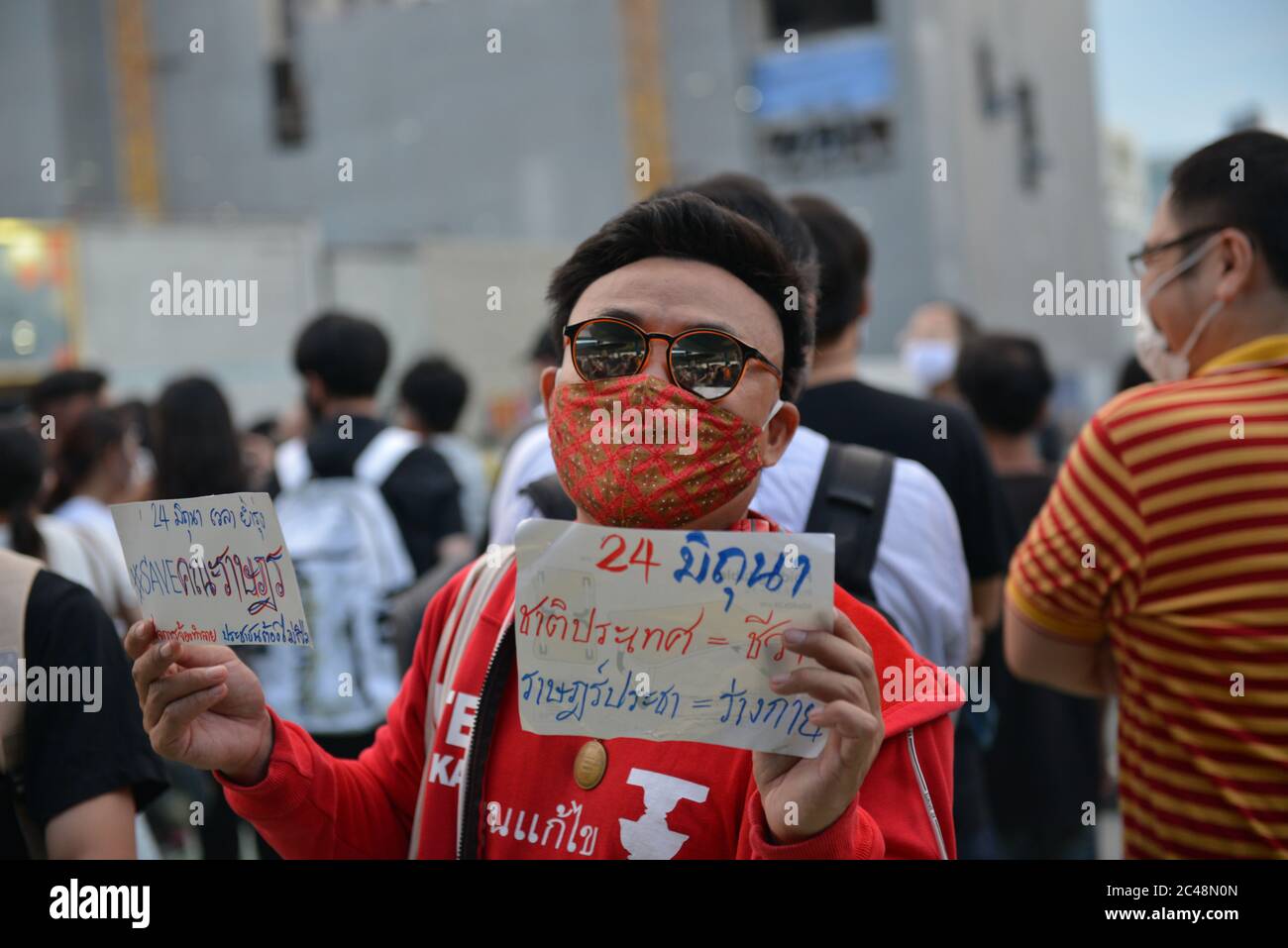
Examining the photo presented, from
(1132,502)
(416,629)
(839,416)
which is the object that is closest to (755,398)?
(1132,502)

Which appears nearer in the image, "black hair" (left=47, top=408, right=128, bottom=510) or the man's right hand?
the man's right hand

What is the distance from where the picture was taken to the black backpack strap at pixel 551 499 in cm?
232

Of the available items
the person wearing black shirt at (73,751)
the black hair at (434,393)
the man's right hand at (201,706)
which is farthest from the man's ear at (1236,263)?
the black hair at (434,393)

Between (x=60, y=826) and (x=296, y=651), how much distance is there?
2.04m

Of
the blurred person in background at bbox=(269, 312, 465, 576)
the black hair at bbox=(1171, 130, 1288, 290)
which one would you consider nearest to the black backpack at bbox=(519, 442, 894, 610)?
the black hair at bbox=(1171, 130, 1288, 290)

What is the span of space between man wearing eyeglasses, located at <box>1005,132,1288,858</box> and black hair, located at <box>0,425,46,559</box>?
2.67 metres

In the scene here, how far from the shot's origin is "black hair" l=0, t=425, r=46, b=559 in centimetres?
353

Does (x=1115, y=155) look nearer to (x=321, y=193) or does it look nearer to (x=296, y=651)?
(x=321, y=193)

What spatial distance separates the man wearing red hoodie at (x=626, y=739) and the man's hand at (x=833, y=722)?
38 millimetres

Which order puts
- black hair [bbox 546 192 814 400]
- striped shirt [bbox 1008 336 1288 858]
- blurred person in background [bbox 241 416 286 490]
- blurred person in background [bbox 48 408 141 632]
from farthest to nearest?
blurred person in background [bbox 241 416 286 490] < blurred person in background [bbox 48 408 141 632] < striped shirt [bbox 1008 336 1288 858] < black hair [bbox 546 192 814 400]

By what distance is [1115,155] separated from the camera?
146 ft

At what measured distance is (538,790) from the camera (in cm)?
176

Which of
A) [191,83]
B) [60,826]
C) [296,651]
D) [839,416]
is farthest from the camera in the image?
[191,83]

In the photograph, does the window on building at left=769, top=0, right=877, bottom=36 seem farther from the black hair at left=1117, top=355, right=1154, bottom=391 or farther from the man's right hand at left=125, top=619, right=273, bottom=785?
the man's right hand at left=125, top=619, right=273, bottom=785
